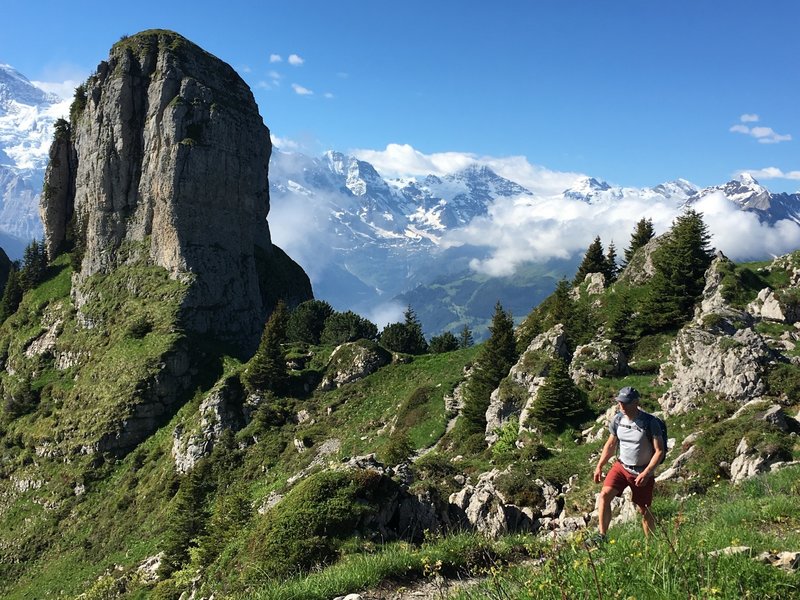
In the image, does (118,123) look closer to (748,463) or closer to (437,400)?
(437,400)

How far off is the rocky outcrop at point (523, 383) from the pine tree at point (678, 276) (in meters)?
6.51

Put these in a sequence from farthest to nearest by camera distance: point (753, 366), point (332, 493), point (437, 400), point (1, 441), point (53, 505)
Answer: point (1, 441)
point (53, 505)
point (437, 400)
point (753, 366)
point (332, 493)

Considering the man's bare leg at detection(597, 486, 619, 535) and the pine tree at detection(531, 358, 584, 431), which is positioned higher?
the man's bare leg at detection(597, 486, 619, 535)

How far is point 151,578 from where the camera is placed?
107 ft

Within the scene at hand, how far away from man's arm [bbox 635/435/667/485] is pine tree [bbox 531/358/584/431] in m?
19.7

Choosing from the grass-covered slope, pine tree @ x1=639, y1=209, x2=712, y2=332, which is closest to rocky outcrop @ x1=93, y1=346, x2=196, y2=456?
the grass-covered slope

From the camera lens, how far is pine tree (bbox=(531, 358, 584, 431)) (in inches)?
1112

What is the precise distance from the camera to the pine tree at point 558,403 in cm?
2823

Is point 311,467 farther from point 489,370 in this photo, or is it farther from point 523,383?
point 523,383

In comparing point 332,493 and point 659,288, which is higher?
point 659,288

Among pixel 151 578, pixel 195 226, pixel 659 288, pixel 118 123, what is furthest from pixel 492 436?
pixel 118 123

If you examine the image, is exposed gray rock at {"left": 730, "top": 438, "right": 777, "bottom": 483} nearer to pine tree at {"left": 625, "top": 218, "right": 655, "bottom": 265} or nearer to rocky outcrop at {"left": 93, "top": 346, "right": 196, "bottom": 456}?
pine tree at {"left": 625, "top": 218, "right": 655, "bottom": 265}

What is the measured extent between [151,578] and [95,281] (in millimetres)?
64870

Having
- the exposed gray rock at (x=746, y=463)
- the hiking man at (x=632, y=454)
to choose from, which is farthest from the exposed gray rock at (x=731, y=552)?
the exposed gray rock at (x=746, y=463)
